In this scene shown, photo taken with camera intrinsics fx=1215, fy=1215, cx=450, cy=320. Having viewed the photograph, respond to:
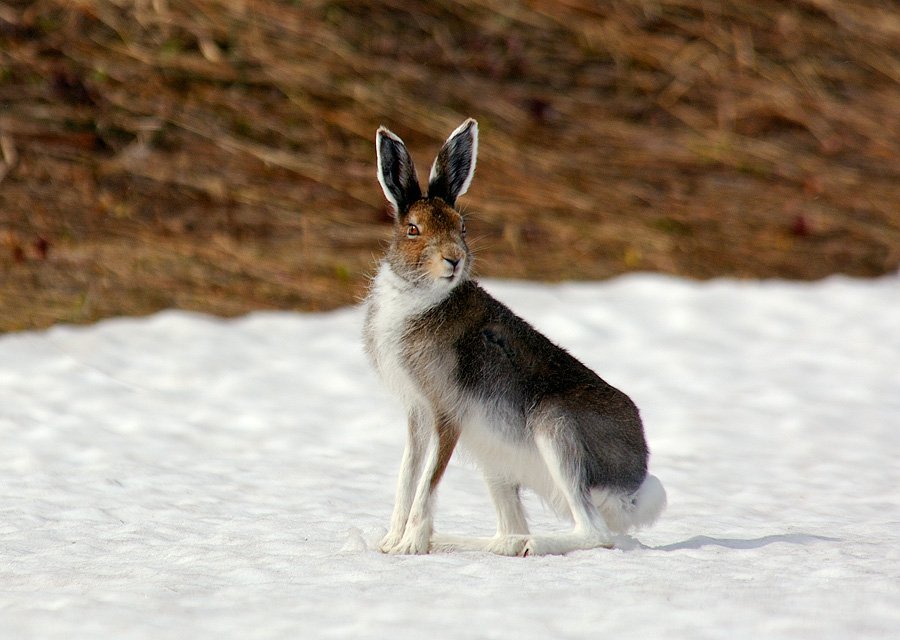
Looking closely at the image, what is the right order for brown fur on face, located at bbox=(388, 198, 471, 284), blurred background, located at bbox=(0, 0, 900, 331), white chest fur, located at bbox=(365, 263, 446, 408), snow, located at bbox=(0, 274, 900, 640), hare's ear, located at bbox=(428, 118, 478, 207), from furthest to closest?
blurred background, located at bbox=(0, 0, 900, 331) → hare's ear, located at bbox=(428, 118, 478, 207) → white chest fur, located at bbox=(365, 263, 446, 408) → brown fur on face, located at bbox=(388, 198, 471, 284) → snow, located at bbox=(0, 274, 900, 640)

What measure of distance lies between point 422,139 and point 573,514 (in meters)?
6.15

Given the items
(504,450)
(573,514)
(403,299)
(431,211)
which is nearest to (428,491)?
(504,450)

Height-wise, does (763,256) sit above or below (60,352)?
above

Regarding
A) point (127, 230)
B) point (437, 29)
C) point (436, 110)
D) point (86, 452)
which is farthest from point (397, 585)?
point (437, 29)

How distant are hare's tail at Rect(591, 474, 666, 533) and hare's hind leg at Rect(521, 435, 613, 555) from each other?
0.09 metres

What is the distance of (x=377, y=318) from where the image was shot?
16.3 ft

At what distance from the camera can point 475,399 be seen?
4781 mm

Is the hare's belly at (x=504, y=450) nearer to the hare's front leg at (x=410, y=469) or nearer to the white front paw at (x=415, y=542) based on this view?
the hare's front leg at (x=410, y=469)

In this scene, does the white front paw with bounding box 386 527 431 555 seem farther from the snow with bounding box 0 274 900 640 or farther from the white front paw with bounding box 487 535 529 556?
the white front paw with bounding box 487 535 529 556

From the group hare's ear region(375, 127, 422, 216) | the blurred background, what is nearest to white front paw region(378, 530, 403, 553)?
hare's ear region(375, 127, 422, 216)

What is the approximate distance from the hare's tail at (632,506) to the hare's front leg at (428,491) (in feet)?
2.08

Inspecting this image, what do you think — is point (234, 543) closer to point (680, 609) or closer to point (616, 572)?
point (616, 572)

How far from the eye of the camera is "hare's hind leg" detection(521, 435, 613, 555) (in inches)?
185

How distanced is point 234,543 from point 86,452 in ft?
6.72
